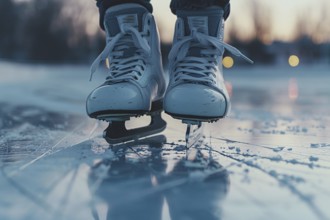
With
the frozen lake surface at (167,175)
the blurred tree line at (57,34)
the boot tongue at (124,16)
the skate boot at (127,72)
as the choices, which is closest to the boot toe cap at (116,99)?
the skate boot at (127,72)

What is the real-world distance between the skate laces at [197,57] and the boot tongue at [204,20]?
25mm

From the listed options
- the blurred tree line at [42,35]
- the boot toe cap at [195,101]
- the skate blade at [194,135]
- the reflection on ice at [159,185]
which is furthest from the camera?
the blurred tree line at [42,35]

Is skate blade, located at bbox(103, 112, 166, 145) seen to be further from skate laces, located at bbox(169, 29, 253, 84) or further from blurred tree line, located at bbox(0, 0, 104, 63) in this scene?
blurred tree line, located at bbox(0, 0, 104, 63)

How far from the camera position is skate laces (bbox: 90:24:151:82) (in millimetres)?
1226

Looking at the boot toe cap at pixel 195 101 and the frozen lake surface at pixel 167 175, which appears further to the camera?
the boot toe cap at pixel 195 101

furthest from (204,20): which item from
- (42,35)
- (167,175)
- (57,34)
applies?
(57,34)

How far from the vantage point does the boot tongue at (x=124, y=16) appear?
1.27 meters

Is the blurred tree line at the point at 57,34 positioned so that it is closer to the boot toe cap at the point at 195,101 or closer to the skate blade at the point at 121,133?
the skate blade at the point at 121,133

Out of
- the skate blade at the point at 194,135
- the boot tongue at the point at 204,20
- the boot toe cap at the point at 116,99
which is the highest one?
the boot tongue at the point at 204,20

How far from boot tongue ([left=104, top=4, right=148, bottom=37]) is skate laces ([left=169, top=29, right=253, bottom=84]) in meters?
0.15

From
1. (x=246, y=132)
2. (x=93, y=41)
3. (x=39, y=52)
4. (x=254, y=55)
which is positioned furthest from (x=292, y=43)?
(x=246, y=132)

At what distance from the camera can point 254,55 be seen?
26391 mm

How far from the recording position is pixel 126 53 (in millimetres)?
1256

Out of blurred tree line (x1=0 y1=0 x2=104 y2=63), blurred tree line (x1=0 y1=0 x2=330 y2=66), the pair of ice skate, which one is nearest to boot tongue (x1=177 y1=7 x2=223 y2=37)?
the pair of ice skate
